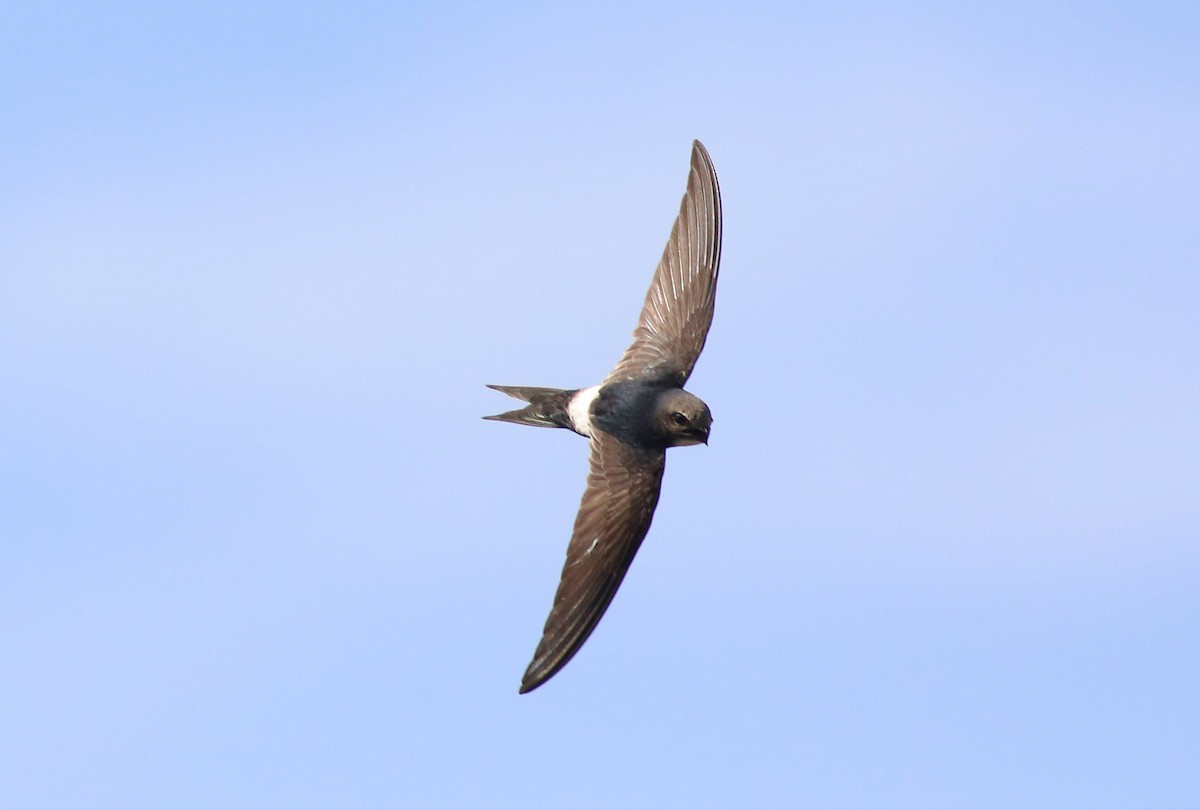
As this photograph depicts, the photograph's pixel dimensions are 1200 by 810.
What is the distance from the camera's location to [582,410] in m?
11.6

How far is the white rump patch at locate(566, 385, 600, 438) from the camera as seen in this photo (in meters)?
11.5

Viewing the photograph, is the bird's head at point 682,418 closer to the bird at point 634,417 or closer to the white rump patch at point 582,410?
the bird at point 634,417

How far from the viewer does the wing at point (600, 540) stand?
10.8m

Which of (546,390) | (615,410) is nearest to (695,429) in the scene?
(615,410)

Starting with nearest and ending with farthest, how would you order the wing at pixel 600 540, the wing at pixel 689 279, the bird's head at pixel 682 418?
the wing at pixel 600 540 < the bird's head at pixel 682 418 < the wing at pixel 689 279

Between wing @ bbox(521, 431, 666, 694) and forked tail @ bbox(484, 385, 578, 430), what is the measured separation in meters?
0.52

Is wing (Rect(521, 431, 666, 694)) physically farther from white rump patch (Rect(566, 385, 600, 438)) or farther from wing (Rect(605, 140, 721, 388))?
wing (Rect(605, 140, 721, 388))

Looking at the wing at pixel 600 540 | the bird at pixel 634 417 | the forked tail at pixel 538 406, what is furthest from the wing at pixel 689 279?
the wing at pixel 600 540

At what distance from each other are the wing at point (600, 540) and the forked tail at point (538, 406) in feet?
1.71

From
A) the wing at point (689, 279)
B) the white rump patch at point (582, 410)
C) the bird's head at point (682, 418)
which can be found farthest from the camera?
the wing at point (689, 279)

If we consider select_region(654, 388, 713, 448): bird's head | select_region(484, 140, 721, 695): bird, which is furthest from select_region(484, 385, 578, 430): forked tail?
select_region(654, 388, 713, 448): bird's head

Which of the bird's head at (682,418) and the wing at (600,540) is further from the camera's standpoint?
the bird's head at (682,418)

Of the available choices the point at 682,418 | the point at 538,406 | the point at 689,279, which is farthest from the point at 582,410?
the point at 689,279

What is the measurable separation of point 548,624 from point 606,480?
1.06 m
